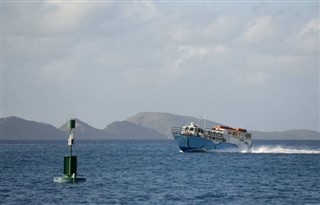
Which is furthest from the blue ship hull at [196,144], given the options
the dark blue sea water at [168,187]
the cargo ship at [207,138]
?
the dark blue sea water at [168,187]

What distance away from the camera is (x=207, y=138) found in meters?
140

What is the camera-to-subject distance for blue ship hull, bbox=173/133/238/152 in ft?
453

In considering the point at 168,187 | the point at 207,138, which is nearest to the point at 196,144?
the point at 207,138

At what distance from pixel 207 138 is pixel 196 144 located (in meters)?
3.02

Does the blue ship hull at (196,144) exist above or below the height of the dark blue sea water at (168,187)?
above

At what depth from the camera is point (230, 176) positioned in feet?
273

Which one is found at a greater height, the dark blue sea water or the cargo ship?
the cargo ship

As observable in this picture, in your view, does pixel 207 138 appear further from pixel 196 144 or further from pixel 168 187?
pixel 168 187

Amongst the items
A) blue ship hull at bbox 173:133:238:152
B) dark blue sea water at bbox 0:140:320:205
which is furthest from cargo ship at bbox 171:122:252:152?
dark blue sea water at bbox 0:140:320:205

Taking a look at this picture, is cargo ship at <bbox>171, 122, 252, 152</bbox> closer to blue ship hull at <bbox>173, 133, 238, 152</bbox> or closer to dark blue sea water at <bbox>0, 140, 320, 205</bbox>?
blue ship hull at <bbox>173, 133, 238, 152</bbox>

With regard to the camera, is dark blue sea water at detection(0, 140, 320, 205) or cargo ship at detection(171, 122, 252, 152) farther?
cargo ship at detection(171, 122, 252, 152)

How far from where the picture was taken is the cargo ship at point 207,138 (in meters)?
138

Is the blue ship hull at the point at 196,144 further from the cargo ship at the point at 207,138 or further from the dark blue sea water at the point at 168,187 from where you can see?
the dark blue sea water at the point at 168,187

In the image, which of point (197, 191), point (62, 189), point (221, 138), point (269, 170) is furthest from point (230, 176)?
point (221, 138)
